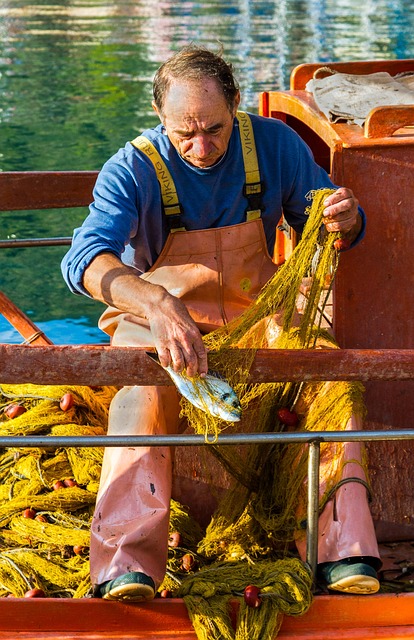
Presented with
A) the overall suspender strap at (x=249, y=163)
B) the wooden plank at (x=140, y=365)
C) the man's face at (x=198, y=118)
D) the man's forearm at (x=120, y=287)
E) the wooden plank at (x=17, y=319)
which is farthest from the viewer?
the wooden plank at (x=17, y=319)

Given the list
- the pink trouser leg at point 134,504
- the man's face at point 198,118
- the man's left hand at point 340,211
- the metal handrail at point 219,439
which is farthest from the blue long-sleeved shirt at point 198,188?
the metal handrail at point 219,439

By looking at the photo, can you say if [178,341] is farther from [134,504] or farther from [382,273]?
[382,273]

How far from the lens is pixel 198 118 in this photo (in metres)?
3.72

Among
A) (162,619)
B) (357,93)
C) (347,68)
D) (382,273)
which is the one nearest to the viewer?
(162,619)

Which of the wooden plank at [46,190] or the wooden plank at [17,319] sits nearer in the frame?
the wooden plank at [46,190]

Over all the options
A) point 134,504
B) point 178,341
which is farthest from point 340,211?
point 134,504

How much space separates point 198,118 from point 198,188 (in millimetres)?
354

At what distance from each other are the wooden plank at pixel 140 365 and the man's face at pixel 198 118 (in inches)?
45.5

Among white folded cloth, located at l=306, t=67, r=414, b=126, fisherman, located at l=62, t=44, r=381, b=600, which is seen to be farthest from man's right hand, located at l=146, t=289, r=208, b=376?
white folded cloth, located at l=306, t=67, r=414, b=126

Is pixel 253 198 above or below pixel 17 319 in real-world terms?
above

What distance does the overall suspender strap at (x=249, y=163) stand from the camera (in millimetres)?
3992

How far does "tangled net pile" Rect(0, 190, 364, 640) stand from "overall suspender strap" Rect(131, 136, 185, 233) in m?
0.58

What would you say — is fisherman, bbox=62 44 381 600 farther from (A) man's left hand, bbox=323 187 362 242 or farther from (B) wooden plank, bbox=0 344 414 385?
(B) wooden plank, bbox=0 344 414 385

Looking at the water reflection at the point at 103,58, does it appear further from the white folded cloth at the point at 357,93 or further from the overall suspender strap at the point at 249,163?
the overall suspender strap at the point at 249,163
